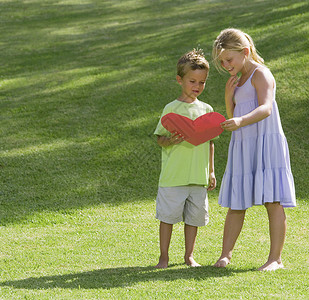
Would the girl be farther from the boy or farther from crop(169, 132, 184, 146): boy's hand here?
crop(169, 132, 184, 146): boy's hand

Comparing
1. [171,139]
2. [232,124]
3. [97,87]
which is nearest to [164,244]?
[171,139]

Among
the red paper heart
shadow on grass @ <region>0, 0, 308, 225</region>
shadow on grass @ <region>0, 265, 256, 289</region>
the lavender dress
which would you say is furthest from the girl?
shadow on grass @ <region>0, 0, 308, 225</region>

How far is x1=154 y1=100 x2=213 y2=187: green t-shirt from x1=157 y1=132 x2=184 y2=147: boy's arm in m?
0.07

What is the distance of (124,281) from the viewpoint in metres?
3.72

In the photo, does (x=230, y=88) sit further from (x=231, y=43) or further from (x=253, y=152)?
(x=253, y=152)

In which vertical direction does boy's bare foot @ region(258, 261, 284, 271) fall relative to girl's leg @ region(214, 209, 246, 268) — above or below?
below

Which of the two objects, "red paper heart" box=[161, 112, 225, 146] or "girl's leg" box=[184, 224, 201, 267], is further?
"girl's leg" box=[184, 224, 201, 267]

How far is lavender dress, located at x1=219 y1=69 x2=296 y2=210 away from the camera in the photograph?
389 centimetres

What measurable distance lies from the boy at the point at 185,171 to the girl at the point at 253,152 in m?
0.18

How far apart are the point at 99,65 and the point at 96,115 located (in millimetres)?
2554

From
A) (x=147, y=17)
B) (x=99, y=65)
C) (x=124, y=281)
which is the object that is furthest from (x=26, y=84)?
(x=124, y=281)

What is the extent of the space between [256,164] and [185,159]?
1.67 ft

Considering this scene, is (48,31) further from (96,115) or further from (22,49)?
(96,115)

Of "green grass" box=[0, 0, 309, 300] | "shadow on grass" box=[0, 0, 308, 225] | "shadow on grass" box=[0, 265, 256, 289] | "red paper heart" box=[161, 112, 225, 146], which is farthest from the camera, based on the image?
"shadow on grass" box=[0, 0, 308, 225]
